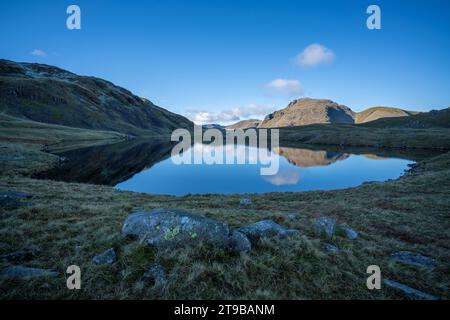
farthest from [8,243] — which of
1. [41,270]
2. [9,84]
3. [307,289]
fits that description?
[9,84]

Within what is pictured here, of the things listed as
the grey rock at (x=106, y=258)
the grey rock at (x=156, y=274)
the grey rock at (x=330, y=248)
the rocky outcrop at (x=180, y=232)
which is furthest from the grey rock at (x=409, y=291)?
the grey rock at (x=106, y=258)

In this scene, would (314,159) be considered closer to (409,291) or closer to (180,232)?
(409,291)

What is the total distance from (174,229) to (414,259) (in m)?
10.0

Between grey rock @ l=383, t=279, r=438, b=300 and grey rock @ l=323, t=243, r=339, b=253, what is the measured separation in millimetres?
1822

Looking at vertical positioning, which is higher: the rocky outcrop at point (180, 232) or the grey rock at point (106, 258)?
the rocky outcrop at point (180, 232)

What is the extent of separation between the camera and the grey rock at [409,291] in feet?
23.5

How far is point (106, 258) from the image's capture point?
8000 mm

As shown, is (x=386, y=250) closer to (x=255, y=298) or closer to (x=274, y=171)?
(x=255, y=298)

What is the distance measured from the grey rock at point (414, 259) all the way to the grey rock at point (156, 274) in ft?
30.9

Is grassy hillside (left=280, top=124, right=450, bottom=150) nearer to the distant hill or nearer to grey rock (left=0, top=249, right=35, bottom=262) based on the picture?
the distant hill

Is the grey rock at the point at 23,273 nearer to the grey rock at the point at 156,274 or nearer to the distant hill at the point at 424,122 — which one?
the grey rock at the point at 156,274

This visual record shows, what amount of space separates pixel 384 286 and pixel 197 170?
4297 cm

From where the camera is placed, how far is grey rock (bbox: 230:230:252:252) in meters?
8.74
